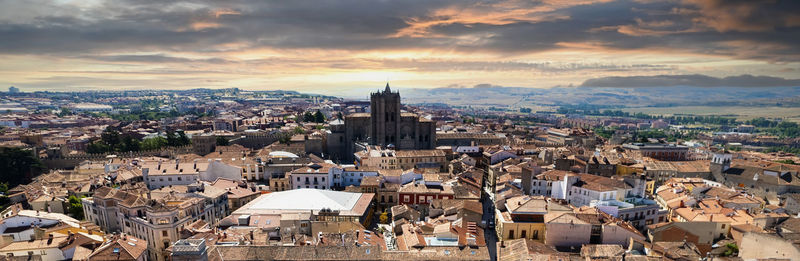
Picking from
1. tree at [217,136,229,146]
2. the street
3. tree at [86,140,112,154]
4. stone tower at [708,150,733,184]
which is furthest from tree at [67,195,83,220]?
stone tower at [708,150,733,184]

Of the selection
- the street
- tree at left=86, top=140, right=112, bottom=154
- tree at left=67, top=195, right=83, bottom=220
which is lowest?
the street

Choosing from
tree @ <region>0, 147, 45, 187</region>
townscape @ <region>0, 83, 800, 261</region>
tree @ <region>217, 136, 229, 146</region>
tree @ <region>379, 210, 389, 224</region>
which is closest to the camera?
townscape @ <region>0, 83, 800, 261</region>

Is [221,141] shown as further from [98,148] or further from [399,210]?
[399,210]

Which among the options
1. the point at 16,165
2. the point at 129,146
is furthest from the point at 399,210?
the point at 129,146

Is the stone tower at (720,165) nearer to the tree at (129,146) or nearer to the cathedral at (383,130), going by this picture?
the cathedral at (383,130)

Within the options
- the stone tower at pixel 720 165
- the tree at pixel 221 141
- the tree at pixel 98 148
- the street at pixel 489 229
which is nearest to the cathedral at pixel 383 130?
the tree at pixel 221 141

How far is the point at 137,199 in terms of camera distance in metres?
37.8

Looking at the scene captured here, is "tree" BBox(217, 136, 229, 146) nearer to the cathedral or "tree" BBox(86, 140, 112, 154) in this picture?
"tree" BBox(86, 140, 112, 154)

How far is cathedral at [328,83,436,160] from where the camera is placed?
8319 centimetres

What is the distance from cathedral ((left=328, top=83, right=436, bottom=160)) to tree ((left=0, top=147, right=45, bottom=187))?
49658mm

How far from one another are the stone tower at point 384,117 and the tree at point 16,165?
57203 millimetres

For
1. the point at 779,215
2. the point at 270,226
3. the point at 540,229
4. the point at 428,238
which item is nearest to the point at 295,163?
the point at 270,226

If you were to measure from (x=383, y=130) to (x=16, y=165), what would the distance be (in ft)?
199

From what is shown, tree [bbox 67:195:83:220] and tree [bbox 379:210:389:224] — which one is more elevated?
tree [bbox 67:195:83:220]
